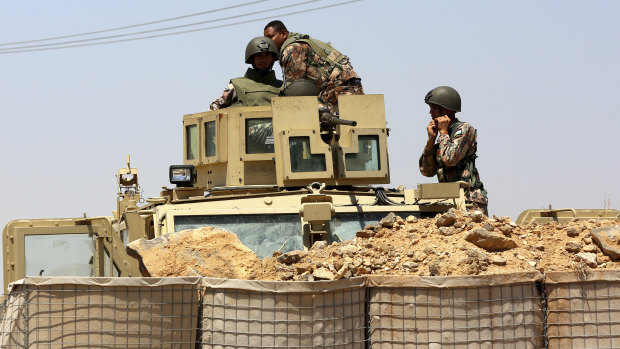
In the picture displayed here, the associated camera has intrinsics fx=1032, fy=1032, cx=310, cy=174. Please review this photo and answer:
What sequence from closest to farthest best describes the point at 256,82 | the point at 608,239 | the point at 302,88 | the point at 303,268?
the point at 303,268 < the point at 608,239 < the point at 302,88 < the point at 256,82

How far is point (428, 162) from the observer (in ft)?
32.5

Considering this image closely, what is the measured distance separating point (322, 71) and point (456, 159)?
192 cm

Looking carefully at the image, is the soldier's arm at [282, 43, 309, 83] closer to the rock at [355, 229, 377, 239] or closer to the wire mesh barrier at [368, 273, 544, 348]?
the rock at [355, 229, 377, 239]

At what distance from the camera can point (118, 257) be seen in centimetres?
867

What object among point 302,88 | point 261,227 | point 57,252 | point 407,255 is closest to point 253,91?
point 302,88

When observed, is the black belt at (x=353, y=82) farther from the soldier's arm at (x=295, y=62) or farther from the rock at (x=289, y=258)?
the rock at (x=289, y=258)

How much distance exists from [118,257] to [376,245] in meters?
2.93

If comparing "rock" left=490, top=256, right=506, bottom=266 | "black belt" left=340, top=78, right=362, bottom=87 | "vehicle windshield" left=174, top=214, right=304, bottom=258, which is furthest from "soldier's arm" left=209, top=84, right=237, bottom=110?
"rock" left=490, top=256, right=506, bottom=266

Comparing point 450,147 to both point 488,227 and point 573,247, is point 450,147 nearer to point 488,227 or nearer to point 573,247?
point 488,227

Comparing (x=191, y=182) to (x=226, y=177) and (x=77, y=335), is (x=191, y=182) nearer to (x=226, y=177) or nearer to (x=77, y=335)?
(x=226, y=177)

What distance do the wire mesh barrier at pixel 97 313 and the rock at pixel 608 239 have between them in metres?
2.55

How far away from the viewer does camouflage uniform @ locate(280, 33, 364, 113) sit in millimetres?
10500

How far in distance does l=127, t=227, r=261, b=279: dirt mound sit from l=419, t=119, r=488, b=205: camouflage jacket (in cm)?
359

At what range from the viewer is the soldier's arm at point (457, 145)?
9508 millimetres
